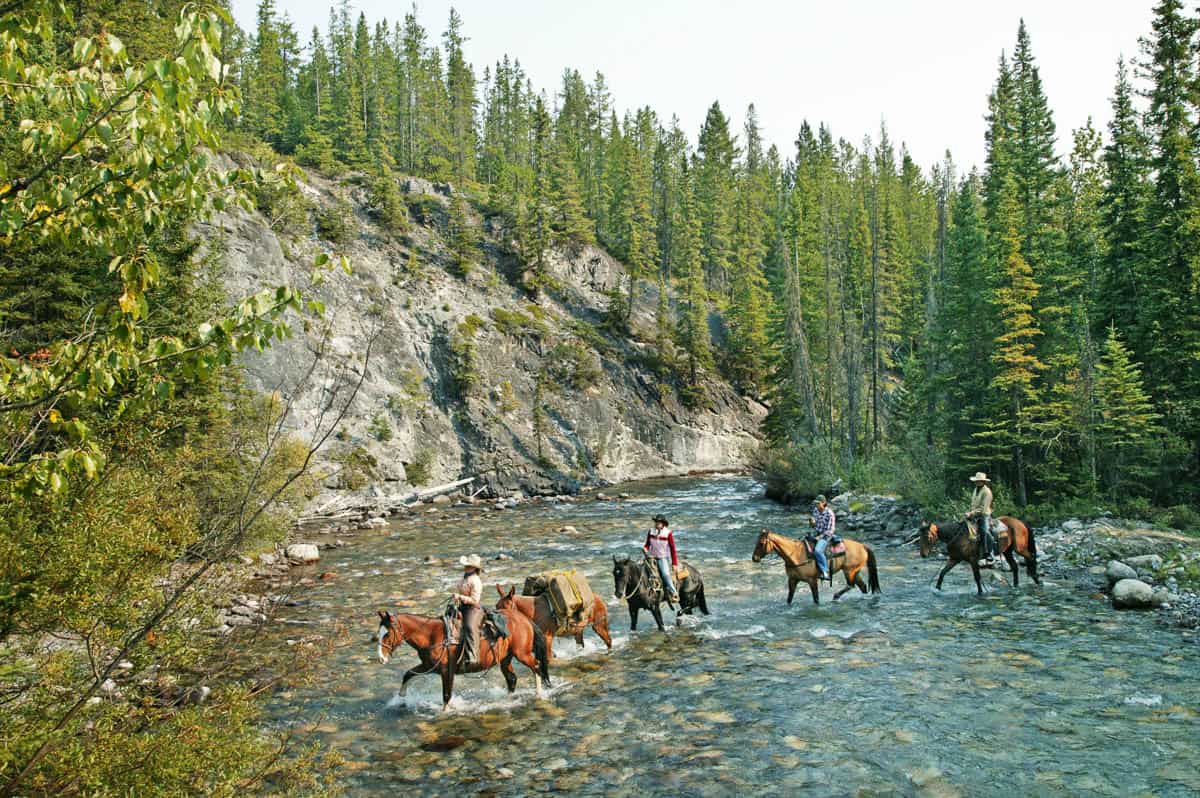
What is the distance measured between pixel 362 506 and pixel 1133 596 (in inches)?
1242

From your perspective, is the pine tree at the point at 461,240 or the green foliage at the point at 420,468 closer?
the green foliage at the point at 420,468

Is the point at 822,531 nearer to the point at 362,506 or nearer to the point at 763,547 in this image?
the point at 763,547

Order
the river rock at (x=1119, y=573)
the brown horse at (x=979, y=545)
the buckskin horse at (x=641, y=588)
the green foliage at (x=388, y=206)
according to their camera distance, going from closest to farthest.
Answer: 1. the buckskin horse at (x=641, y=588)
2. the river rock at (x=1119, y=573)
3. the brown horse at (x=979, y=545)
4. the green foliage at (x=388, y=206)

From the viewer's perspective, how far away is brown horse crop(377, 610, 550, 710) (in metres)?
10.3

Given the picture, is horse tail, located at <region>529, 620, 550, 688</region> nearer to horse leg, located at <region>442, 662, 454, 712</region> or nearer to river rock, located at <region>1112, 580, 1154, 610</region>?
horse leg, located at <region>442, 662, 454, 712</region>

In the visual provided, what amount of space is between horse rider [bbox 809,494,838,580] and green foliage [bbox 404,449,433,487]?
28.7m

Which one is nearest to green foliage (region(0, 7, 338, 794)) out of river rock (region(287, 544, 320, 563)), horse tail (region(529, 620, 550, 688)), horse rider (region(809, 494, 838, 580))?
horse tail (region(529, 620, 550, 688))

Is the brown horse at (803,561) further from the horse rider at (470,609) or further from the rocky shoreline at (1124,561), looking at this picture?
the horse rider at (470,609)

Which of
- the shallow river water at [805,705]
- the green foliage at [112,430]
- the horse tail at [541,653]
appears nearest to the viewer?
the green foliage at [112,430]

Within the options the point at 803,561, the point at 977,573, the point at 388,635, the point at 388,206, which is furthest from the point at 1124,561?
the point at 388,206

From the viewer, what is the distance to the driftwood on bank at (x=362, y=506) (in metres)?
32.3

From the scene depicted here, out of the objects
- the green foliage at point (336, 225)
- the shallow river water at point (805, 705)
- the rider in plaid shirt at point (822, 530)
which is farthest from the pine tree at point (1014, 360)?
the green foliage at point (336, 225)

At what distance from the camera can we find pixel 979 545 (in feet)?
55.5

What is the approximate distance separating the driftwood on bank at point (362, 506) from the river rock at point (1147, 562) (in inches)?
1153
